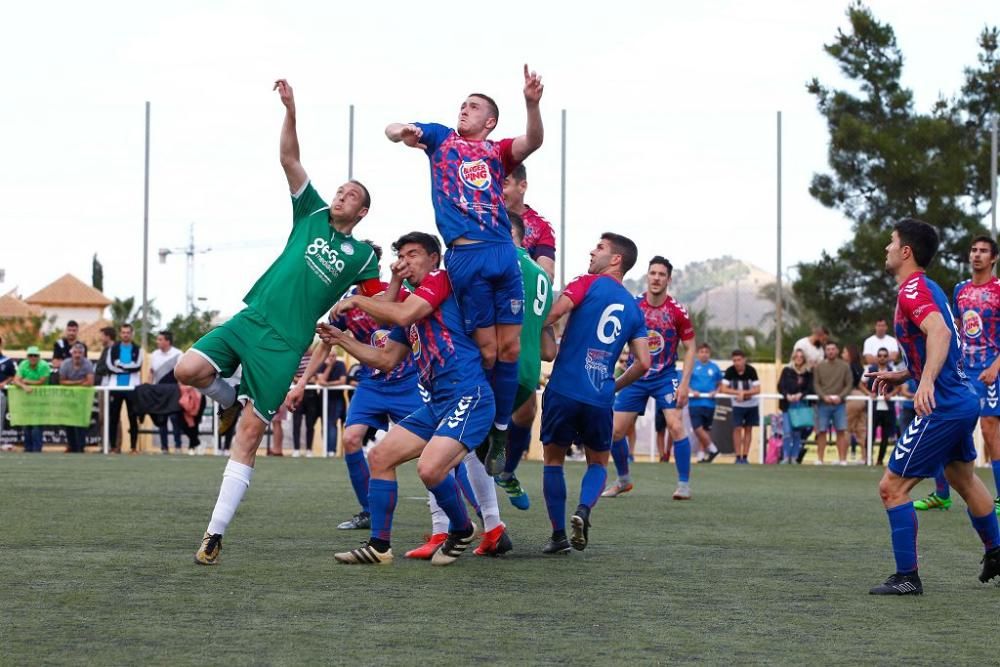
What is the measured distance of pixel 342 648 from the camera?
16.7 ft

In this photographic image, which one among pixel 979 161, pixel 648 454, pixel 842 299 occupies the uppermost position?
pixel 979 161

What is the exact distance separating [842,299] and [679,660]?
32025mm

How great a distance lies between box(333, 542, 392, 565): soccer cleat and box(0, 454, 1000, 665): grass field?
0.17 metres

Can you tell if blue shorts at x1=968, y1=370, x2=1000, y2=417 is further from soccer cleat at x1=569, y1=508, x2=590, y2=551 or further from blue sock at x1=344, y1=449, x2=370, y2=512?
blue sock at x1=344, y1=449, x2=370, y2=512

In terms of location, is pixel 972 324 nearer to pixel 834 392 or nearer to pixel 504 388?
pixel 504 388

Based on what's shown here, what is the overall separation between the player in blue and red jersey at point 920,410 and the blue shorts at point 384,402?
3687mm

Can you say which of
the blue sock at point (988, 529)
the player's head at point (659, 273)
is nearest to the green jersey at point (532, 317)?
the blue sock at point (988, 529)

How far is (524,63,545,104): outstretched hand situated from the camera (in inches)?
311

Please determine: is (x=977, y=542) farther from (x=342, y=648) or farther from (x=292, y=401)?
(x=342, y=648)

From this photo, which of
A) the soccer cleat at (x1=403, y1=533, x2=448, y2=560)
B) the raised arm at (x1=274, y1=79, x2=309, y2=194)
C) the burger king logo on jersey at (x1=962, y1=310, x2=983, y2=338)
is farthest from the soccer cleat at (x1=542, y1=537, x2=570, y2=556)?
the burger king logo on jersey at (x1=962, y1=310, x2=983, y2=338)

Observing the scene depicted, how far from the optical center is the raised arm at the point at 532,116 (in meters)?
7.90

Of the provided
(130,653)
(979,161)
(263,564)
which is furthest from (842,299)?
(130,653)

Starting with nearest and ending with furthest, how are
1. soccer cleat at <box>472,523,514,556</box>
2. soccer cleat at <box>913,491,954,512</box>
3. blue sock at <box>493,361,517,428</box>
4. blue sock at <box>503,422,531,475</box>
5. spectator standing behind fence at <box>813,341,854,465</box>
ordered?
blue sock at <box>493,361,517,428</box>, soccer cleat at <box>472,523,514,556</box>, blue sock at <box>503,422,531,475</box>, soccer cleat at <box>913,491,954,512</box>, spectator standing behind fence at <box>813,341,854,465</box>

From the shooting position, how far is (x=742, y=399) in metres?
24.9
